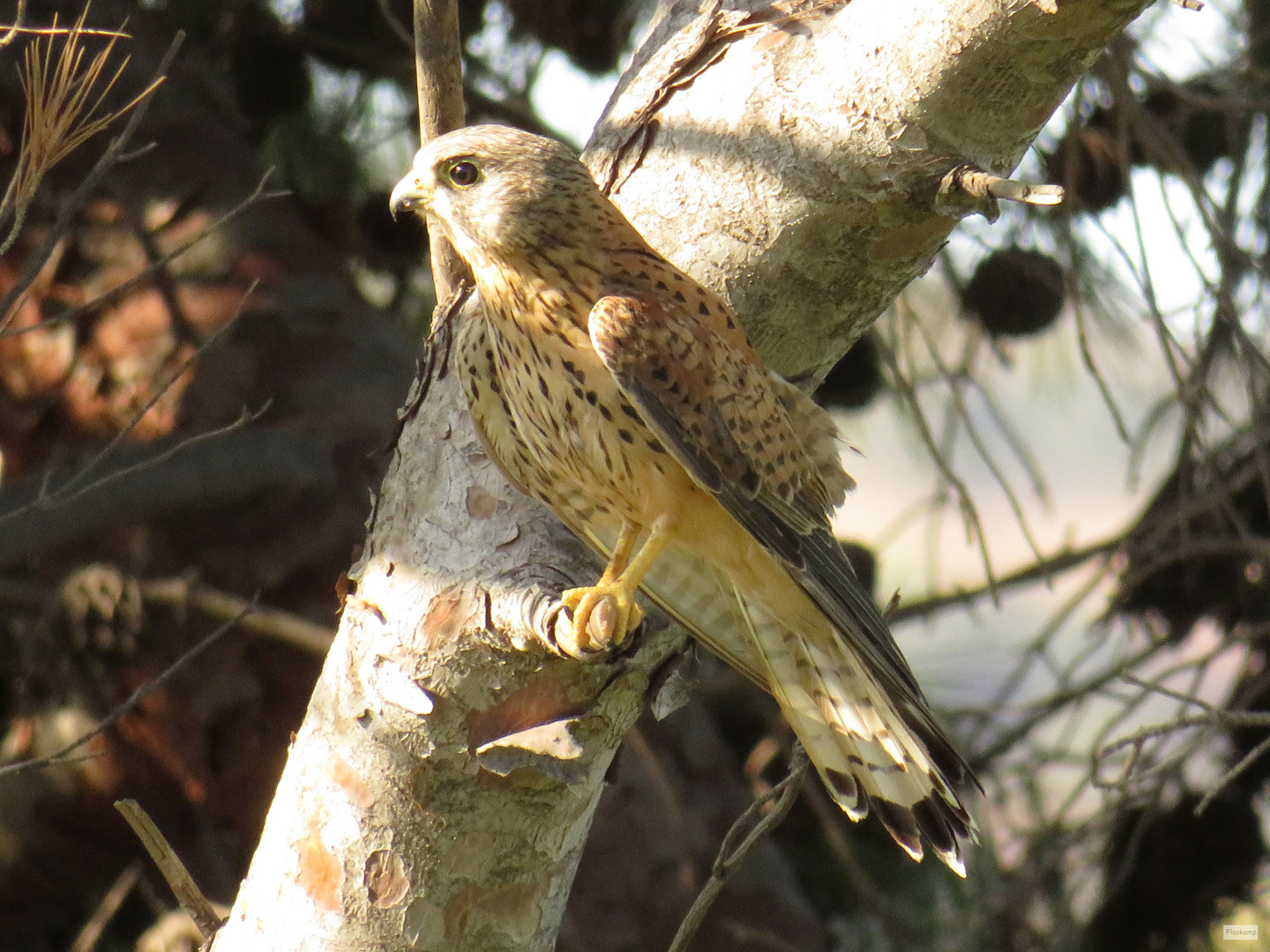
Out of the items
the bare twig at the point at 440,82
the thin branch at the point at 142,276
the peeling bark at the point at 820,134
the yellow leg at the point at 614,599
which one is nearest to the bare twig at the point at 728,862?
the yellow leg at the point at 614,599

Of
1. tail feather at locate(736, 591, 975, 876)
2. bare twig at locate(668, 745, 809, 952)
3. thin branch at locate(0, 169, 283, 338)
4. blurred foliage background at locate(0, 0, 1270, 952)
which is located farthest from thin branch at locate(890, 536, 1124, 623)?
thin branch at locate(0, 169, 283, 338)

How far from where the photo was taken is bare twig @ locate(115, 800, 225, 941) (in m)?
1.82

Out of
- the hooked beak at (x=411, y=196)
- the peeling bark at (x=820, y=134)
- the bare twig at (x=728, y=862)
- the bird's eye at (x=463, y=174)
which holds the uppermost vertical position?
the peeling bark at (x=820, y=134)

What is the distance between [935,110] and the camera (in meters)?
1.70

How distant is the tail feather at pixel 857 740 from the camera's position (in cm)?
192

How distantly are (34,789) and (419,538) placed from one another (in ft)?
5.22

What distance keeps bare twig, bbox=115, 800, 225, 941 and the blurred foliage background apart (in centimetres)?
75

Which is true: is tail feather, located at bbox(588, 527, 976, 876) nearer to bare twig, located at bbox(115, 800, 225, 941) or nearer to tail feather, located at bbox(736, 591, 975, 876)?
tail feather, located at bbox(736, 591, 975, 876)

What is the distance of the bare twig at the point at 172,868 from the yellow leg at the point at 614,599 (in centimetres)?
64

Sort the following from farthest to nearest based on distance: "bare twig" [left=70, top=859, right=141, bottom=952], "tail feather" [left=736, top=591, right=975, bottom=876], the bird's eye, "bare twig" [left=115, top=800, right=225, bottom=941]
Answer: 1. "bare twig" [left=70, top=859, right=141, bottom=952]
2. the bird's eye
3. "tail feather" [left=736, top=591, right=975, bottom=876]
4. "bare twig" [left=115, top=800, right=225, bottom=941]

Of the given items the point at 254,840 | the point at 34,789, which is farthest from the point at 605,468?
the point at 34,789

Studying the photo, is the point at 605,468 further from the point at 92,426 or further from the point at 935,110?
the point at 92,426

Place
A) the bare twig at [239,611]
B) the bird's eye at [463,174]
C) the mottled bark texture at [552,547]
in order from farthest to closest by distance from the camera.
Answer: the bare twig at [239,611], the bird's eye at [463,174], the mottled bark texture at [552,547]

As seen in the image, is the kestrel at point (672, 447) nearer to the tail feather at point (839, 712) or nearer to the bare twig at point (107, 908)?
the tail feather at point (839, 712)
